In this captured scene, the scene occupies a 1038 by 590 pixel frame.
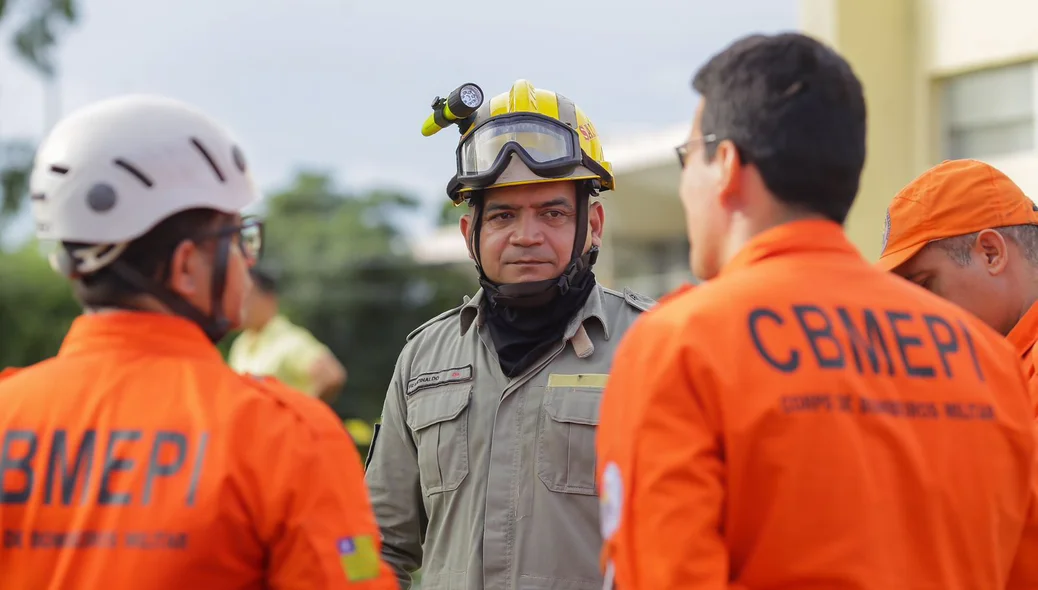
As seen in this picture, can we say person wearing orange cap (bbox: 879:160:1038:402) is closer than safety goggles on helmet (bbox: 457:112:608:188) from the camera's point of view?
Yes

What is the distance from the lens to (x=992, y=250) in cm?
345

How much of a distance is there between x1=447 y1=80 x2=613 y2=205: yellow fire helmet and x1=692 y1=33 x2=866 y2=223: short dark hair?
1.49m

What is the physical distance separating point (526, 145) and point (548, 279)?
1.47ft

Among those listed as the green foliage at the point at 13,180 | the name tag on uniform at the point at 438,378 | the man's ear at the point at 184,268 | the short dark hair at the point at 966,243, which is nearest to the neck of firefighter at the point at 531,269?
the name tag on uniform at the point at 438,378

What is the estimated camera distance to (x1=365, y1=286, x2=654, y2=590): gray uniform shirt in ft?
11.6

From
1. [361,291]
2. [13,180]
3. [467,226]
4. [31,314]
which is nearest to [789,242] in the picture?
[467,226]

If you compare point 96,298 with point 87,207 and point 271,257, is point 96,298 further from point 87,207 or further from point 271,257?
point 271,257

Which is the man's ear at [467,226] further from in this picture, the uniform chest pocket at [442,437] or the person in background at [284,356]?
the person in background at [284,356]

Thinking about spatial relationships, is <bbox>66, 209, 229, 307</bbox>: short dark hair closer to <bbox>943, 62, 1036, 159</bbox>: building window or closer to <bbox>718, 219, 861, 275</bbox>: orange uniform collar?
<bbox>718, 219, 861, 275</bbox>: orange uniform collar

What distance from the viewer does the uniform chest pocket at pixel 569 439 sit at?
3.55 m

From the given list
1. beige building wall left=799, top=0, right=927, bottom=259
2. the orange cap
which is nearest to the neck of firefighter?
the orange cap

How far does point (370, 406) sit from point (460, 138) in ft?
107

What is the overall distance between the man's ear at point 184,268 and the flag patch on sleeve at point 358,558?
2.00 feet

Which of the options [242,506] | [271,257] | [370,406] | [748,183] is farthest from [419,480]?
[271,257]
